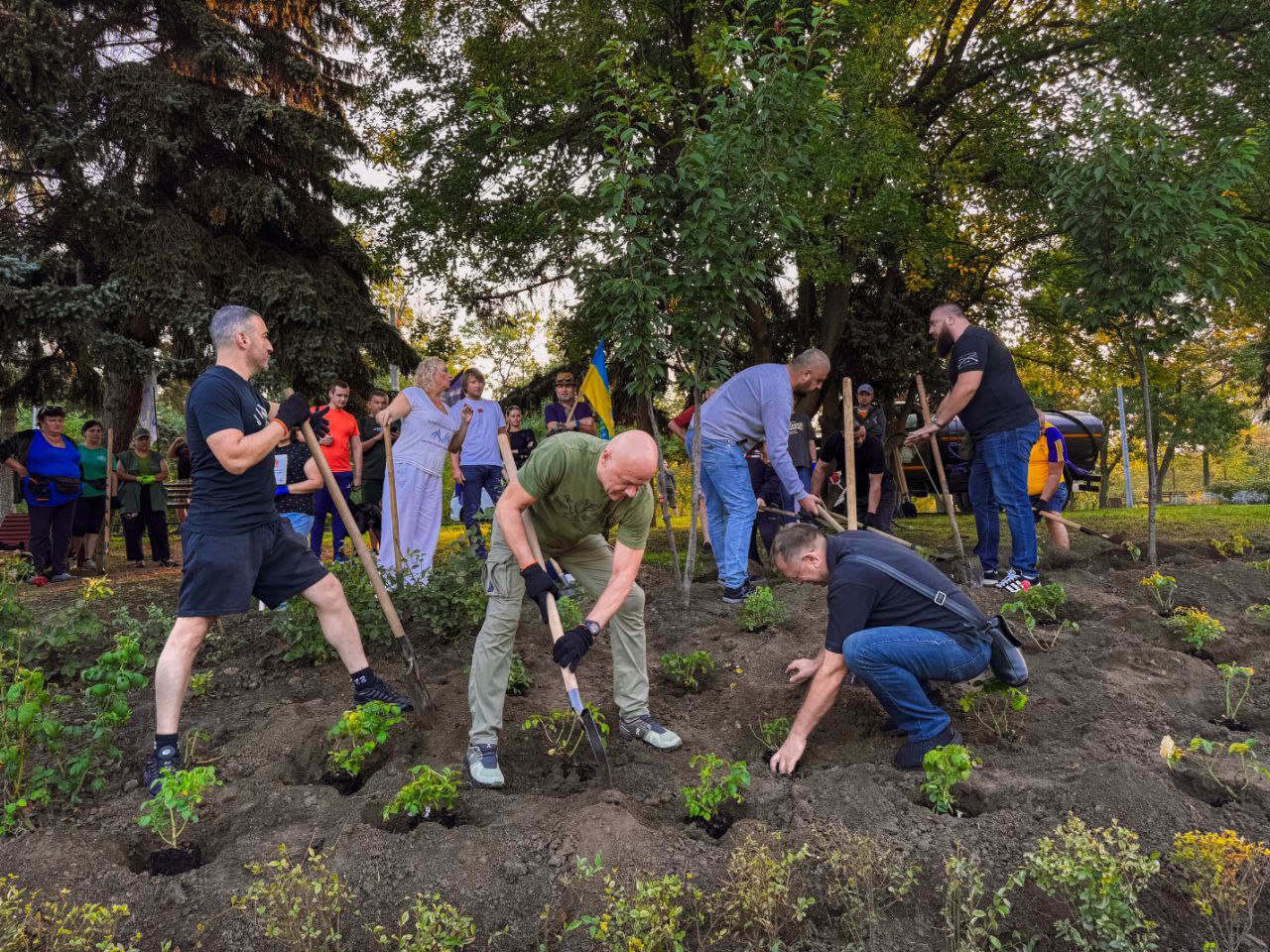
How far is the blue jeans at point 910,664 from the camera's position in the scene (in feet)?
11.0

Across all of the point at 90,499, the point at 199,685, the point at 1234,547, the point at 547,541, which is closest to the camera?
the point at 547,541

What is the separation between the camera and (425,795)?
2.91 meters

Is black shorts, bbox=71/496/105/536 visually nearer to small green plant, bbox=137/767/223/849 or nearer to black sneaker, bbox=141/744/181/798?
black sneaker, bbox=141/744/181/798

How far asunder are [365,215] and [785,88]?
8.83 meters

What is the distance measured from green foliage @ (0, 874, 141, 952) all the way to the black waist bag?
2904 millimetres

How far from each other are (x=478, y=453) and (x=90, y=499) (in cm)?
474

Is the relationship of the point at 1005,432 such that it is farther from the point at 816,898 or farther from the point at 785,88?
the point at 816,898

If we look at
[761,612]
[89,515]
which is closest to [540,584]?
[761,612]

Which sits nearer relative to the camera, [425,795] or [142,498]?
[425,795]

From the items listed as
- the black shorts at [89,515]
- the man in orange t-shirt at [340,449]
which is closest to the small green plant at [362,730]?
the man in orange t-shirt at [340,449]

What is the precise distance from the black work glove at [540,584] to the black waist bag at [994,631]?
1316 mm

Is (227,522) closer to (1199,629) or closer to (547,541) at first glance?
(547,541)

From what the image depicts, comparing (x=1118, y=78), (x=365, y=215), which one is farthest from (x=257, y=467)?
(x=1118, y=78)

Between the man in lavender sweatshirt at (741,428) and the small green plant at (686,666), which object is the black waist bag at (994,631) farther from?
the man in lavender sweatshirt at (741,428)
